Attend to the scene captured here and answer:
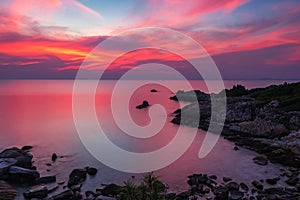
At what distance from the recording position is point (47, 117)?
7206 cm

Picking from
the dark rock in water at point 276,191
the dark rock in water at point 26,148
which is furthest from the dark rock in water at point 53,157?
the dark rock in water at point 276,191

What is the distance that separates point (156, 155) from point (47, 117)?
142 ft

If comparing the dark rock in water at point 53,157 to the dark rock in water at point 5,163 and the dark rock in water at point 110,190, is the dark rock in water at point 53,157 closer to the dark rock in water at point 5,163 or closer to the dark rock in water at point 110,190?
the dark rock in water at point 5,163

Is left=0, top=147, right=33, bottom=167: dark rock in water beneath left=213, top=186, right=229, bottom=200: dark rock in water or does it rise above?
above

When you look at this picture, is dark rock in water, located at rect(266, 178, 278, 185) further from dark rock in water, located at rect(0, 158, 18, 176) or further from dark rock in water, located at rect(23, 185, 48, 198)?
dark rock in water, located at rect(0, 158, 18, 176)

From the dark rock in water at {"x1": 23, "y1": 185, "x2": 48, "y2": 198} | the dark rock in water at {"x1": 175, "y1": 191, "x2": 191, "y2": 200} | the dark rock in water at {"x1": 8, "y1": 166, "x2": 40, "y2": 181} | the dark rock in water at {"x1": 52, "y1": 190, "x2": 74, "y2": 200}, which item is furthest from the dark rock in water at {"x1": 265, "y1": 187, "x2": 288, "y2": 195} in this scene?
the dark rock in water at {"x1": 8, "y1": 166, "x2": 40, "y2": 181}

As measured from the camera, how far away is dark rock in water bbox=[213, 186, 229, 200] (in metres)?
23.5

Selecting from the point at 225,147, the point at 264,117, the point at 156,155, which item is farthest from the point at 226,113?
the point at 156,155

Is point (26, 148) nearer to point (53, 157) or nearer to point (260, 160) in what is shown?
point (53, 157)

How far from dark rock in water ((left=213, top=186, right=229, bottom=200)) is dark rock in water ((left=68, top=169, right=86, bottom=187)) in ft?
44.2

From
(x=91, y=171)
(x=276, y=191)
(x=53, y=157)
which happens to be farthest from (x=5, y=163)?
(x=276, y=191)

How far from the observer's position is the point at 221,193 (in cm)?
2386

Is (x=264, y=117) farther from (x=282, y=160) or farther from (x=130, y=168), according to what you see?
(x=130, y=168)

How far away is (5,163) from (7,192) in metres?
5.88
